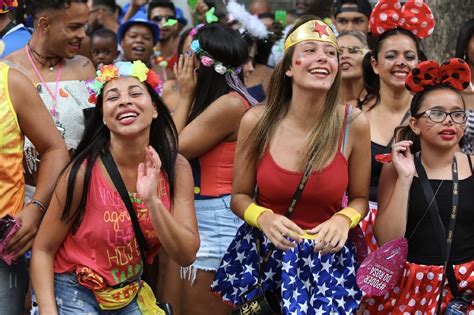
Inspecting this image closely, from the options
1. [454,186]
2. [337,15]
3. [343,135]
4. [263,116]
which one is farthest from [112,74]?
[337,15]

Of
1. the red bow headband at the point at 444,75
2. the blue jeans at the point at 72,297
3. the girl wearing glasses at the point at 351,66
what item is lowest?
the blue jeans at the point at 72,297

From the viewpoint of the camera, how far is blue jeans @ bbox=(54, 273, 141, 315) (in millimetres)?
4383

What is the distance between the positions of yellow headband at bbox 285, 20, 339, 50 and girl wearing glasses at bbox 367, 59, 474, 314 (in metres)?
0.71

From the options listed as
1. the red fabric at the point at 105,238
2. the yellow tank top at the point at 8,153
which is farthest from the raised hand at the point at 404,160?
the yellow tank top at the point at 8,153

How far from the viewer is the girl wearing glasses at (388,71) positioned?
18.5 ft

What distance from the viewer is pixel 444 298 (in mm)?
4680

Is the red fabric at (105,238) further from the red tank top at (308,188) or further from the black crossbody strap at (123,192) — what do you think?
the red tank top at (308,188)

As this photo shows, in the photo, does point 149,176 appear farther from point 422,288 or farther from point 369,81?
point 369,81

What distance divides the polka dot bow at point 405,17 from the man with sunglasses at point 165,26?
3577 mm

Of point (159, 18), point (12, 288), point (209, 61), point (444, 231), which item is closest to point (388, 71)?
point (209, 61)

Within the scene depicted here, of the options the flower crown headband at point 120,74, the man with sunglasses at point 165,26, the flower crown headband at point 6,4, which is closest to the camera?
the flower crown headband at point 120,74

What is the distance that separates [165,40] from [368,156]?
5.36m

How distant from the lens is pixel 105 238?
171 inches

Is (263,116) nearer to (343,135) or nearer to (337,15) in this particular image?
(343,135)
